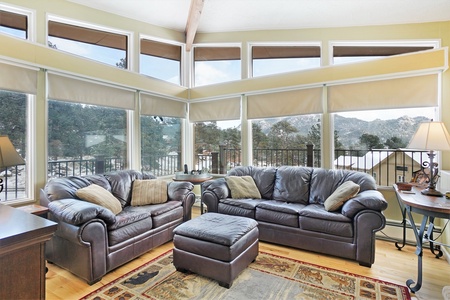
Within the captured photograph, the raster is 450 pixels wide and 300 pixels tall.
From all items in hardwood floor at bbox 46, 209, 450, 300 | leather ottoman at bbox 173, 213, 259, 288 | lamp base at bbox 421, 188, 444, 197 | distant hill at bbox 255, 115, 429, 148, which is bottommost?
hardwood floor at bbox 46, 209, 450, 300

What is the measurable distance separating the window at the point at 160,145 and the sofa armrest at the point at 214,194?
1.47 m

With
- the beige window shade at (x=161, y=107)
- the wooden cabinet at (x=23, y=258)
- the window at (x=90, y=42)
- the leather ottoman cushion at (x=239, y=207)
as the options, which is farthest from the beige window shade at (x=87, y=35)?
the wooden cabinet at (x=23, y=258)

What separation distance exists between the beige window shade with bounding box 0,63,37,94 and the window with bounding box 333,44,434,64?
439cm

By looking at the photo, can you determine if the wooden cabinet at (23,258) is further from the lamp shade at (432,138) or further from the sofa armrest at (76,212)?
the lamp shade at (432,138)

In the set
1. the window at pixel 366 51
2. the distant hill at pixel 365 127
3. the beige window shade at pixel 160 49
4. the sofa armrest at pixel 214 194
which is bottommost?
the sofa armrest at pixel 214 194

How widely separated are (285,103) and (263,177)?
4.50 ft

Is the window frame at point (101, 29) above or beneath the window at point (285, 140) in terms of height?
above

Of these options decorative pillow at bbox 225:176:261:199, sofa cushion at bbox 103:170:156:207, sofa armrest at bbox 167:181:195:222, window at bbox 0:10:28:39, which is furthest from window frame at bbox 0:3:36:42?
decorative pillow at bbox 225:176:261:199

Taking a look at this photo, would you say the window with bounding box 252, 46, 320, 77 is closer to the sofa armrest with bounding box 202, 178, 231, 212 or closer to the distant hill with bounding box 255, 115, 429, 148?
the distant hill with bounding box 255, 115, 429, 148

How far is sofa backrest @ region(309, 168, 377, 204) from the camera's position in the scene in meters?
3.22

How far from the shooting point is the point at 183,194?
3434 millimetres

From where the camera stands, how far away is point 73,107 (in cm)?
341

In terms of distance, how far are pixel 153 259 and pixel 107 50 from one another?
11.0ft

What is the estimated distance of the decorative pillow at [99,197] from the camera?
8.75ft
